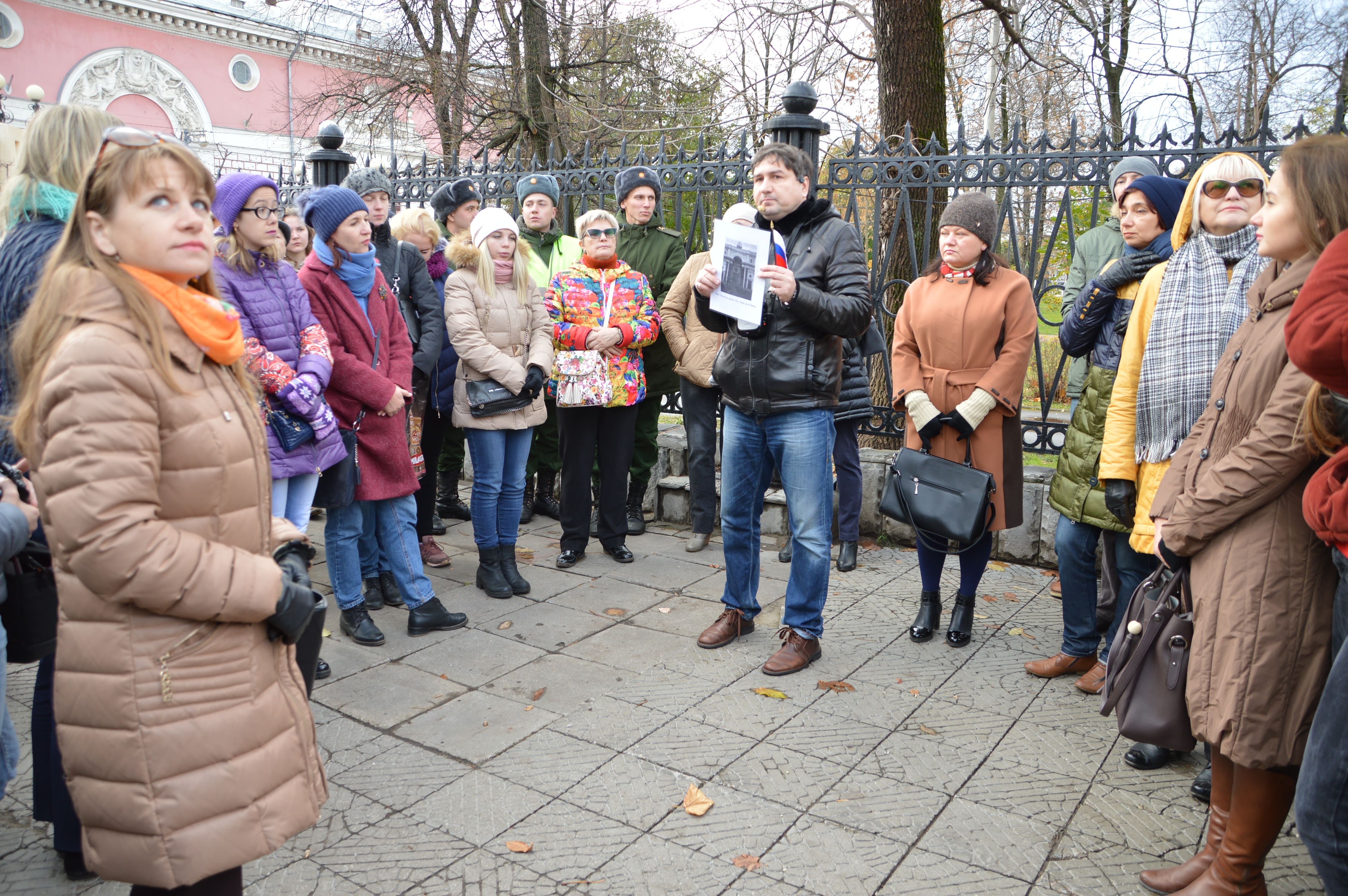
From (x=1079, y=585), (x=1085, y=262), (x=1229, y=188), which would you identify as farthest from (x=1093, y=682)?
(x=1085, y=262)

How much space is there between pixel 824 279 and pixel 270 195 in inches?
93.7

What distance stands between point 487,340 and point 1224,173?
3585mm

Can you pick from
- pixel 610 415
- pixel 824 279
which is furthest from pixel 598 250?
pixel 824 279

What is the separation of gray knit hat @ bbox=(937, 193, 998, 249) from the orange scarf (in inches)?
132

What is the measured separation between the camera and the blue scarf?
14.6ft

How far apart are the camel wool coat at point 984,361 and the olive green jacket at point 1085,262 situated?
42 centimetres

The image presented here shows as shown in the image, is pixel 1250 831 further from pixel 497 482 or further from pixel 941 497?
pixel 497 482

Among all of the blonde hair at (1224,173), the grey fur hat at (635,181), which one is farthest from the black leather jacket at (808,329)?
the grey fur hat at (635,181)

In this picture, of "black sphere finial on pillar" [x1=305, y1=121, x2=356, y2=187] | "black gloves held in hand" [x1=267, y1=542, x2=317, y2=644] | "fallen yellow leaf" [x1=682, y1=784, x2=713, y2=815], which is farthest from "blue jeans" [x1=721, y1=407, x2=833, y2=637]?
"black sphere finial on pillar" [x1=305, y1=121, x2=356, y2=187]

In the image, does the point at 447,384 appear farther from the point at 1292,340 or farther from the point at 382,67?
the point at 382,67

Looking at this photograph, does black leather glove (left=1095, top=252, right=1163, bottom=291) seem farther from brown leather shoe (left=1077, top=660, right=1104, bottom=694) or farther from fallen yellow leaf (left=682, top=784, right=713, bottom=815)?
fallen yellow leaf (left=682, top=784, right=713, bottom=815)

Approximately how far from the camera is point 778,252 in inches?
164

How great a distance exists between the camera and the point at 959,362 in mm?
4492

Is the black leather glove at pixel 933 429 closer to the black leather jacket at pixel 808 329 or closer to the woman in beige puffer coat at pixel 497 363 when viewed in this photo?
the black leather jacket at pixel 808 329
